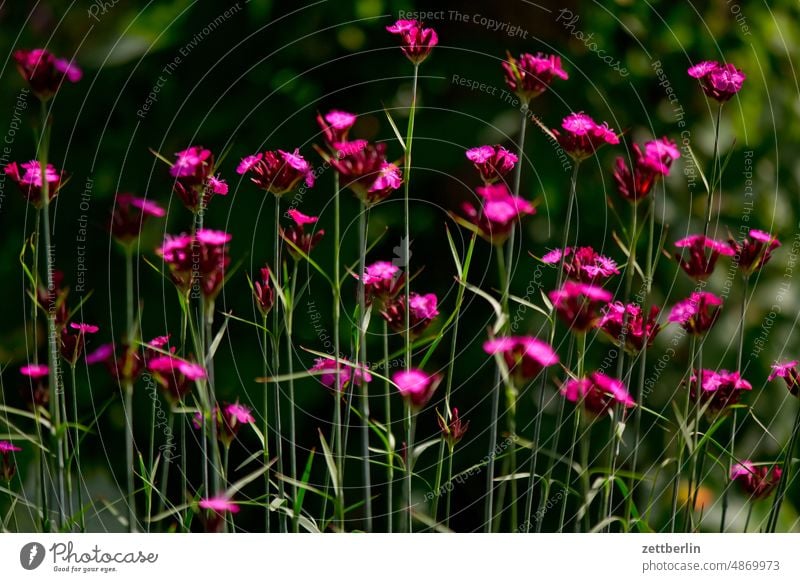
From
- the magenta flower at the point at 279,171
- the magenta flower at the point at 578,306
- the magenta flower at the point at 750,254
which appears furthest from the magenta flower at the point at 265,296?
the magenta flower at the point at 750,254

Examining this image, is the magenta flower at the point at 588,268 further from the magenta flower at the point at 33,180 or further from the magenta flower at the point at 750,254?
the magenta flower at the point at 33,180

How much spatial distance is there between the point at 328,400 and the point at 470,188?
0.69 feet

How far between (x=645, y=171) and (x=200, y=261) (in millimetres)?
224

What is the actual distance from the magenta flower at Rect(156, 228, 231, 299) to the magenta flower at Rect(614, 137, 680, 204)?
0.20 m

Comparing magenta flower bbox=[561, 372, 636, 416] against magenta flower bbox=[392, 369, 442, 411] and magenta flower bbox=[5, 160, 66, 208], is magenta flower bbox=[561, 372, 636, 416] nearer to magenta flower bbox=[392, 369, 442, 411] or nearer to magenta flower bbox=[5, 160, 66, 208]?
magenta flower bbox=[392, 369, 442, 411]

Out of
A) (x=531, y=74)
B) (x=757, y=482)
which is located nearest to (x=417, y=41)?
(x=531, y=74)

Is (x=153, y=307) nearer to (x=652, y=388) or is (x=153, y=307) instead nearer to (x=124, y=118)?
(x=124, y=118)

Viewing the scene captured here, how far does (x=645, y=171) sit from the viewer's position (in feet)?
Result: 1.45

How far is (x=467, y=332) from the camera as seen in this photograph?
71 cm

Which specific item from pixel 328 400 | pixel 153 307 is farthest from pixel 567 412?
pixel 153 307

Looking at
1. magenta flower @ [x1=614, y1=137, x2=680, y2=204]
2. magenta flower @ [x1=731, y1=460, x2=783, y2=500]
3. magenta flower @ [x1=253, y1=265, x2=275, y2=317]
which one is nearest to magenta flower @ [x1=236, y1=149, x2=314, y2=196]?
magenta flower @ [x1=253, y1=265, x2=275, y2=317]

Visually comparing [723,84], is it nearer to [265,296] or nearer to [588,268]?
[588,268]
